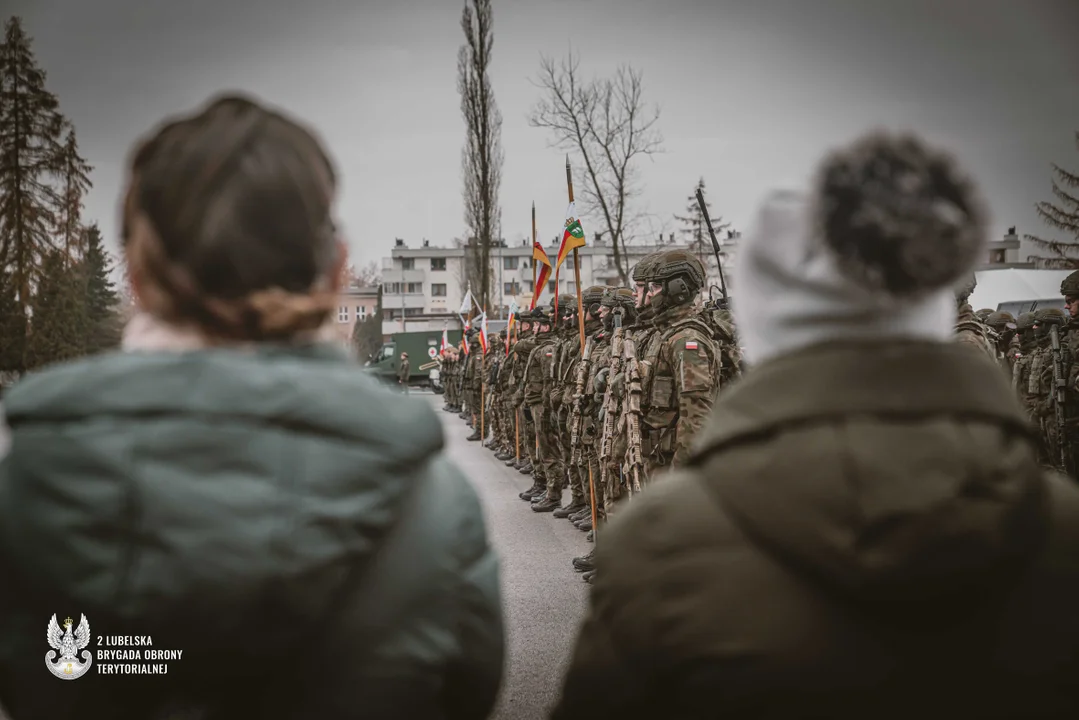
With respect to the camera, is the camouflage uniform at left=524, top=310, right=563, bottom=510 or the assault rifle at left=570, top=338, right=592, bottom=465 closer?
the assault rifle at left=570, top=338, right=592, bottom=465

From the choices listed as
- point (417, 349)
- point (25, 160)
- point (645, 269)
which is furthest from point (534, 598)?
point (417, 349)

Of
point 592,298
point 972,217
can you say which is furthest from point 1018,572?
point 592,298

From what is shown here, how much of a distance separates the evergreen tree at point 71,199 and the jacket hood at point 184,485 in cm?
3535

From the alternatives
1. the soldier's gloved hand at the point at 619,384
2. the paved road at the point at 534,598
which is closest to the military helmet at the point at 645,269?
the soldier's gloved hand at the point at 619,384

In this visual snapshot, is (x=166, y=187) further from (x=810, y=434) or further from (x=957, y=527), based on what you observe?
(x=957, y=527)

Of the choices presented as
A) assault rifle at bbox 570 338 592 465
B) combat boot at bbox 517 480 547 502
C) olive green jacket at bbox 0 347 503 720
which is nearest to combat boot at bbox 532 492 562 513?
combat boot at bbox 517 480 547 502

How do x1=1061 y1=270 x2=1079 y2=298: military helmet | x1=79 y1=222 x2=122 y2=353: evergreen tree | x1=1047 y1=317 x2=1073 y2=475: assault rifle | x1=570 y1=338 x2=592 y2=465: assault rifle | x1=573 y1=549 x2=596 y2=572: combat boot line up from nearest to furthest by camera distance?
1. x1=573 y1=549 x2=596 y2=572: combat boot
2. x1=570 y1=338 x2=592 y2=465: assault rifle
3. x1=1061 y1=270 x2=1079 y2=298: military helmet
4. x1=1047 y1=317 x2=1073 y2=475: assault rifle
5. x1=79 y1=222 x2=122 y2=353: evergreen tree

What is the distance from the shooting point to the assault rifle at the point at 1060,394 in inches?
392

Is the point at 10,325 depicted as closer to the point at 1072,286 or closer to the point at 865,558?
the point at 1072,286

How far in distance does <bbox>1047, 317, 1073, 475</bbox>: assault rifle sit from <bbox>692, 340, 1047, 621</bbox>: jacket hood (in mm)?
10055

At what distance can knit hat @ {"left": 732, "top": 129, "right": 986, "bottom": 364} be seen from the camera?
1.33m

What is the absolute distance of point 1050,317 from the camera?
11672 millimetres

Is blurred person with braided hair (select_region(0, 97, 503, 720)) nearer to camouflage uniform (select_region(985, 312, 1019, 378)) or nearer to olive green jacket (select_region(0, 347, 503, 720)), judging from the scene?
olive green jacket (select_region(0, 347, 503, 720))

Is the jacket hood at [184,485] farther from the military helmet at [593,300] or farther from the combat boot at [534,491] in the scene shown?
the combat boot at [534,491]
